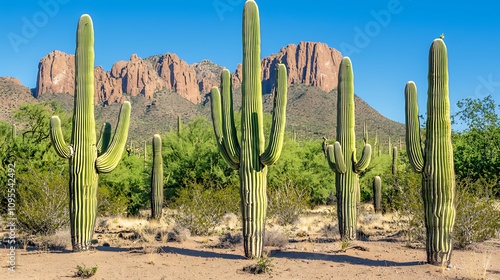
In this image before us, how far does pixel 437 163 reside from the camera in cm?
956

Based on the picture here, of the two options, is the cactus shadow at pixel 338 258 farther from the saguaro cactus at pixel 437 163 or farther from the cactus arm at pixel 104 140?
the cactus arm at pixel 104 140

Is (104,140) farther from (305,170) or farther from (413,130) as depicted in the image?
(305,170)

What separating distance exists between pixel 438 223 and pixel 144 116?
2854 inches

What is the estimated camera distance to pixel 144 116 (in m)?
78.9

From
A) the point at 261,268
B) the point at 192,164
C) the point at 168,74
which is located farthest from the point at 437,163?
the point at 168,74

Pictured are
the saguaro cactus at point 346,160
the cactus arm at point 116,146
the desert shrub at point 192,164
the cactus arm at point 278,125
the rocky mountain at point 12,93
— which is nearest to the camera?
the cactus arm at point 278,125

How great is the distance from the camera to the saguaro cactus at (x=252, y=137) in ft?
34.0

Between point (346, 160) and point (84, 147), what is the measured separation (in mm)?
6548

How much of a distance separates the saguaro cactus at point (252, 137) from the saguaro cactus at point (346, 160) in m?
2.83

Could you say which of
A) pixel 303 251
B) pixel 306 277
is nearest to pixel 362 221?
pixel 303 251

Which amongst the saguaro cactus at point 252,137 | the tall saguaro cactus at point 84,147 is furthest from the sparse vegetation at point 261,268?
the tall saguaro cactus at point 84,147

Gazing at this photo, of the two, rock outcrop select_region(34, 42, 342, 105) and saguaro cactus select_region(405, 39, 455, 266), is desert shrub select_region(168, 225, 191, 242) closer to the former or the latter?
saguaro cactus select_region(405, 39, 455, 266)

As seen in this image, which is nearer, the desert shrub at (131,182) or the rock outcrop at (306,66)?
the desert shrub at (131,182)

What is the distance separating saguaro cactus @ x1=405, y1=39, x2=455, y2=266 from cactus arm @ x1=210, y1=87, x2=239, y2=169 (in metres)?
3.81
